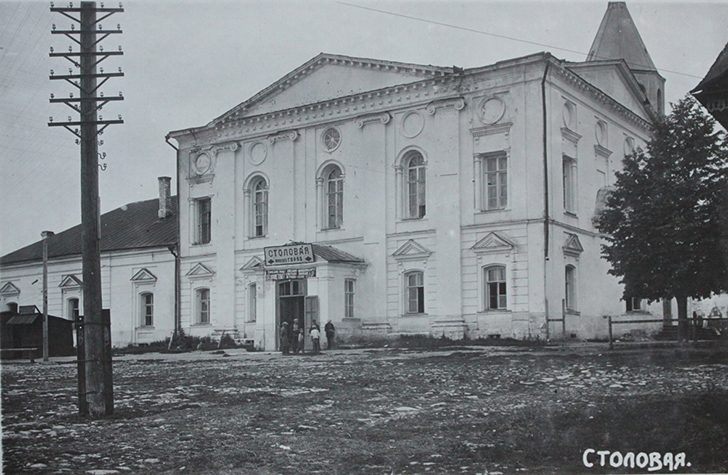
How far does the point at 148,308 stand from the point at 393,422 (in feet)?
100

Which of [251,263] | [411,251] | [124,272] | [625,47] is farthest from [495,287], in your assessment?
[124,272]

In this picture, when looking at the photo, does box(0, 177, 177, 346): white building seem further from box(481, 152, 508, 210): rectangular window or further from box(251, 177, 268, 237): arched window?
box(481, 152, 508, 210): rectangular window

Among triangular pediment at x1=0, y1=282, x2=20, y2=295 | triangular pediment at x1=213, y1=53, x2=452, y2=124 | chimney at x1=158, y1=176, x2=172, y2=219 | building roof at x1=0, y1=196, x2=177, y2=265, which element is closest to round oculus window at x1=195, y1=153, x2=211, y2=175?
triangular pediment at x1=213, y1=53, x2=452, y2=124

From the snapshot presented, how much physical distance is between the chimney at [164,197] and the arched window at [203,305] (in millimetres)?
6543

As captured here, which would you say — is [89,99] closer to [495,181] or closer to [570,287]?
[495,181]

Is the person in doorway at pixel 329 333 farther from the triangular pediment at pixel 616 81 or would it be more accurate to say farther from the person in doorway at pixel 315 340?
the triangular pediment at pixel 616 81

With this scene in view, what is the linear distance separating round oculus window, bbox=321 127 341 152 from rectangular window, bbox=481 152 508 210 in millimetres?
6517

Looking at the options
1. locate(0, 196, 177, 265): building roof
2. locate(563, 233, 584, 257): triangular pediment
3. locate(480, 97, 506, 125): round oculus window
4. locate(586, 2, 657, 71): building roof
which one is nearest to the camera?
locate(480, 97, 506, 125): round oculus window

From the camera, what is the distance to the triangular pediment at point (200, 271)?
35281 mm

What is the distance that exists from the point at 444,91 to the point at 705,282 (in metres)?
11.7

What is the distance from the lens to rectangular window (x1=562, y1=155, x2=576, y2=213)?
28.3 metres

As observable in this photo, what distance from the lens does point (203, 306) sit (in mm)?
35906

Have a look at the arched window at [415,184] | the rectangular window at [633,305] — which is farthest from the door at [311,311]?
the rectangular window at [633,305]

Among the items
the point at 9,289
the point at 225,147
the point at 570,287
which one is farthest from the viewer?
the point at 9,289
